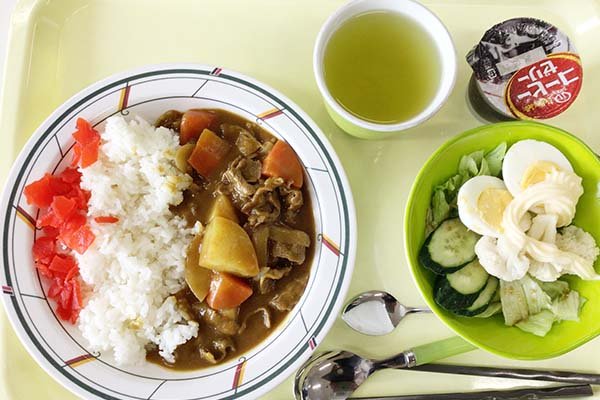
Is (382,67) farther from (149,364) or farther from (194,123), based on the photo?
(149,364)

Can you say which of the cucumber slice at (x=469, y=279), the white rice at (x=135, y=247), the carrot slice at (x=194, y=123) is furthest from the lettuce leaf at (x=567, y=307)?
the carrot slice at (x=194, y=123)

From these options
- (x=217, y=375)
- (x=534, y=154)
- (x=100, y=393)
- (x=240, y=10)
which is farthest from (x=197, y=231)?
(x=534, y=154)

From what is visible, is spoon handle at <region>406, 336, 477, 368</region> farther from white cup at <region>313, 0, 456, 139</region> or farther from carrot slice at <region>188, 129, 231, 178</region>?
carrot slice at <region>188, 129, 231, 178</region>

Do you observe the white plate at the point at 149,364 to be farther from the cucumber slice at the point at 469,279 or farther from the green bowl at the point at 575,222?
the cucumber slice at the point at 469,279

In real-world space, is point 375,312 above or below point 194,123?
below

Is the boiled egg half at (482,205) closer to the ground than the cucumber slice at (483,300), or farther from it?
farther from it

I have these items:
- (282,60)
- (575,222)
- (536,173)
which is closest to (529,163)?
(536,173)
